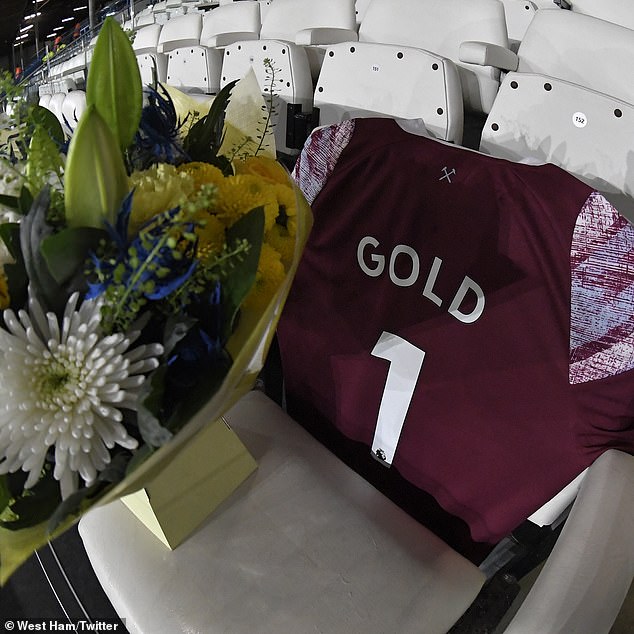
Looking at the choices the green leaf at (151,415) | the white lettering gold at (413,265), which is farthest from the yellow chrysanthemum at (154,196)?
the white lettering gold at (413,265)

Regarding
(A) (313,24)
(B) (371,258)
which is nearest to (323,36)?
(A) (313,24)

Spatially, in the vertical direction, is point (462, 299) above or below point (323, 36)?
below

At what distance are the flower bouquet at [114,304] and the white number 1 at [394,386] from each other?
31 centimetres

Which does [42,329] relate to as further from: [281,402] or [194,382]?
Answer: [281,402]

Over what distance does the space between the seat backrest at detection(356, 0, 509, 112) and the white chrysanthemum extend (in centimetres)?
159

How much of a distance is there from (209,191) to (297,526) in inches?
18.1

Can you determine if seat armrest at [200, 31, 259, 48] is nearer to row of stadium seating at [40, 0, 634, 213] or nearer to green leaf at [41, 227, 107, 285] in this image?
row of stadium seating at [40, 0, 634, 213]

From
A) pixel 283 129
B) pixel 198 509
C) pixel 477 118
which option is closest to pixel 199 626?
pixel 198 509

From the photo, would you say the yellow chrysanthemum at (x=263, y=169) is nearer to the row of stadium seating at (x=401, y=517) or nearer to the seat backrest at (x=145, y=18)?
the row of stadium seating at (x=401, y=517)

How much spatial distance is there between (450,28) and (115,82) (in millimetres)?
1690

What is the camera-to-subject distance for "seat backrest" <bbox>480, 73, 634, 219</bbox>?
3.61 feet

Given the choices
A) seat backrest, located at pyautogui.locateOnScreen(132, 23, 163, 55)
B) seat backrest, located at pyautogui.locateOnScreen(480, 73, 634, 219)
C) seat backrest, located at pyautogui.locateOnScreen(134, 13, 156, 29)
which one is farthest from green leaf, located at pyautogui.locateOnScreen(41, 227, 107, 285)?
seat backrest, located at pyautogui.locateOnScreen(134, 13, 156, 29)

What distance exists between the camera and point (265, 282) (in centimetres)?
48

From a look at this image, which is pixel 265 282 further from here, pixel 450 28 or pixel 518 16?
pixel 518 16
